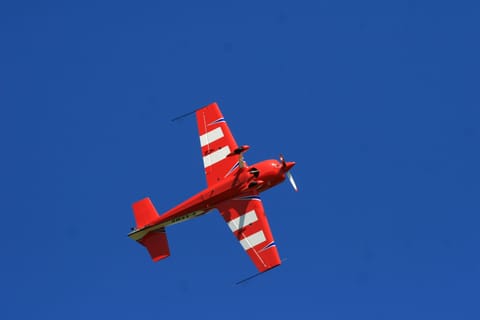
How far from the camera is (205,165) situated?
70188 millimetres

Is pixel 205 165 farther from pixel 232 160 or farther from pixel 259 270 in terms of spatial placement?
pixel 259 270

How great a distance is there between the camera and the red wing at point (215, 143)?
228ft

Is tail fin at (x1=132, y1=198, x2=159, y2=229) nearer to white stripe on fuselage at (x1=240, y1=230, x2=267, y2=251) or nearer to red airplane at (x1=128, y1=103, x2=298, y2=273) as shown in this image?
red airplane at (x1=128, y1=103, x2=298, y2=273)

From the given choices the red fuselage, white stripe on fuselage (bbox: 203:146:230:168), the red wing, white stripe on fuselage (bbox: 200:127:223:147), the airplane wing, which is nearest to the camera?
the airplane wing

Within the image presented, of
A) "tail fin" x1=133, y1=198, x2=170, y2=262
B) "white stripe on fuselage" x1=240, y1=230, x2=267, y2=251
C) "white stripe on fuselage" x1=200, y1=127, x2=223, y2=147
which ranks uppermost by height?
"white stripe on fuselage" x1=200, y1=127, x2=223, y2=147

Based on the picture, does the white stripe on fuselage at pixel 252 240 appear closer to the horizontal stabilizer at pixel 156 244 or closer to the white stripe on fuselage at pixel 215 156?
the horizontal stabilizer at pixel 156 244

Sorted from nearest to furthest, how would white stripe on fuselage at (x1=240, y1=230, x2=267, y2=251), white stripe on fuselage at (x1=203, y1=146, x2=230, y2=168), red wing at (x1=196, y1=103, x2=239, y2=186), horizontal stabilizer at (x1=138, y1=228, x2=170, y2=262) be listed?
white stripe on fuselage at (x1=240, y1=230, x2=267, y2=251)
horizontal stabilizer at (x1=138, y1=228, x2=170, y2=262)
red wing at (x1=196, y1=103, x2=239, y2=186)
white stripe on fuselage at (x1=203, y1=146, x2=230, y2=168)

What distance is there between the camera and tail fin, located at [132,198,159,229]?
69.2m

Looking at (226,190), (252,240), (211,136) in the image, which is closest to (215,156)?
(211,136)

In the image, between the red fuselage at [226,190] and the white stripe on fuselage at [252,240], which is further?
the red fuselage at [226,190]

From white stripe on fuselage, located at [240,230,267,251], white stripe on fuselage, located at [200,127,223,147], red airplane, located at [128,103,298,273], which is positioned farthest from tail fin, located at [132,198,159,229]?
white stripe on fuselage, located at [240,230,267,251]

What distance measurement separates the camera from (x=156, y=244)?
6900 centimetres

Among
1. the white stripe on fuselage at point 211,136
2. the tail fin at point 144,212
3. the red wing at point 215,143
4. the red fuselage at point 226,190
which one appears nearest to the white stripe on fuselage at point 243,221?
the red fuselage at point 226,190

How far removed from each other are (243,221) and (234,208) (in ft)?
3.78
